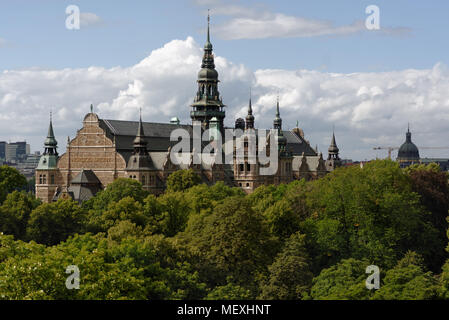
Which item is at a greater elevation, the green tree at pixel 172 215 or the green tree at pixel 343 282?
the green tree at pixel 172 215

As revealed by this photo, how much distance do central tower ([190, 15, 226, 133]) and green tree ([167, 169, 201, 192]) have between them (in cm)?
3730

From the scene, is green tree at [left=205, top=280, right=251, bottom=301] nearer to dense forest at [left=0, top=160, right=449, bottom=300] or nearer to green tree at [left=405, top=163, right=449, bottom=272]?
dense forest at [left=0, top=160, right=449, bottom=300]

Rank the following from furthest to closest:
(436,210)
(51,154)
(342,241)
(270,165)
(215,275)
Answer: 1. (270,165)
2. (51,154)
3. (436,210)
4. (342,241)
5. (215,275)

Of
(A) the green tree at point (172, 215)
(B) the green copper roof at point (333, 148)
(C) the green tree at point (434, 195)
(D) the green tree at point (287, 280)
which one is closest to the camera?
(D) the green tree at point (287, 280)

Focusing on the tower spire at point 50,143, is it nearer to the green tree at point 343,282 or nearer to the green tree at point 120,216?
the green tree at point 120,216

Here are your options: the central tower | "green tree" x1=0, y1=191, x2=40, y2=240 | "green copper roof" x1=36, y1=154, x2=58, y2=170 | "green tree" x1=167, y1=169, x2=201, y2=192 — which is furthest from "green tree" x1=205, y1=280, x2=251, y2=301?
the central tower

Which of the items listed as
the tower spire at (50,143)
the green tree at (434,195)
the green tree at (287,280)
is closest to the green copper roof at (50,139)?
the tower spire at (50,143)

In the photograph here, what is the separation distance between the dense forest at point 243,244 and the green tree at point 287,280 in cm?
8

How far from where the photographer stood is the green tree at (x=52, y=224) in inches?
3216

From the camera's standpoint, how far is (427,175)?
10094 centimetres

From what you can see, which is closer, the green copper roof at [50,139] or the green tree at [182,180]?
the green tree at [182,180]

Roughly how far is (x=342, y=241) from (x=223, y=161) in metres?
76.9
